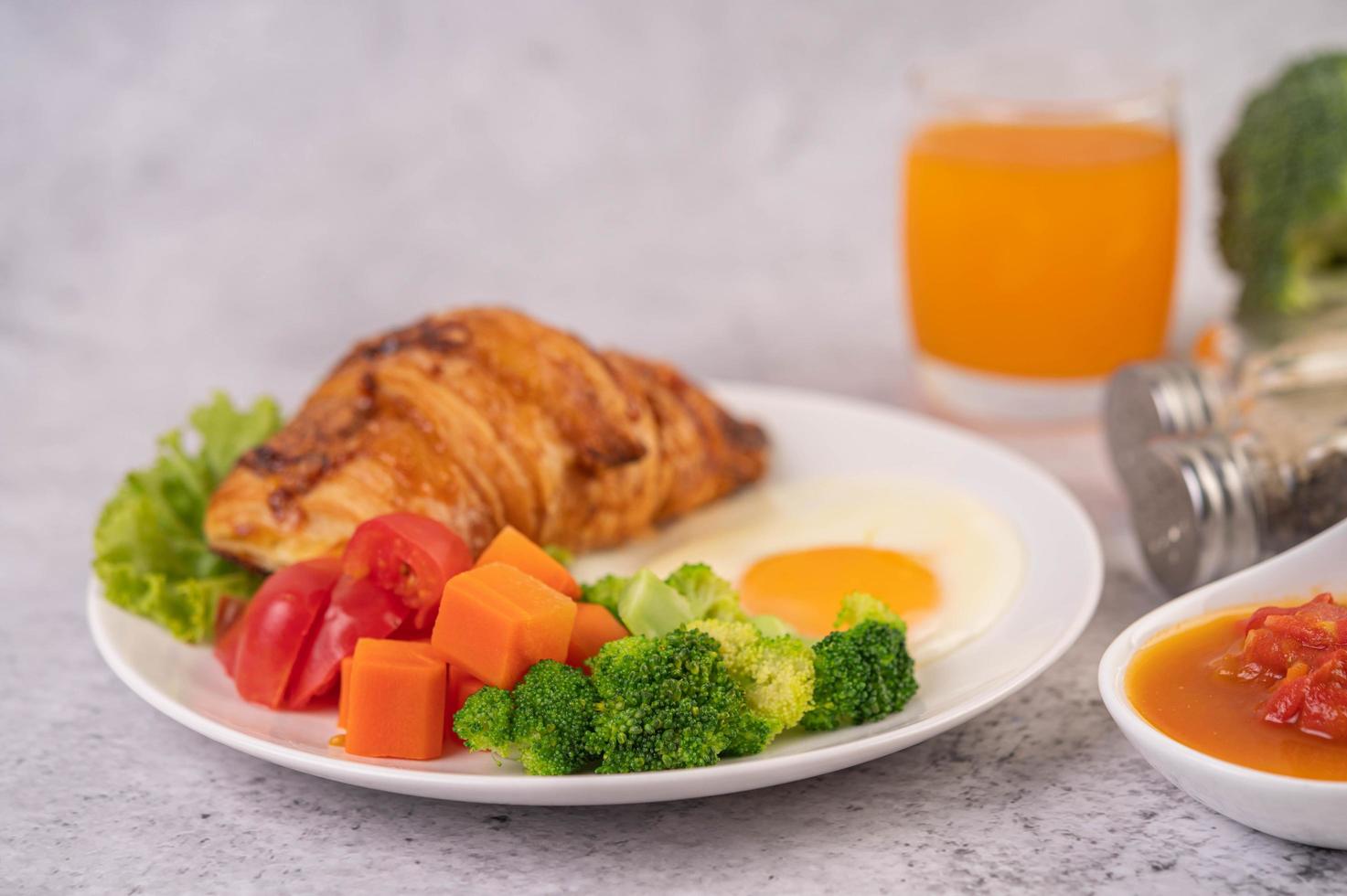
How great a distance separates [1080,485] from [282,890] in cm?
395

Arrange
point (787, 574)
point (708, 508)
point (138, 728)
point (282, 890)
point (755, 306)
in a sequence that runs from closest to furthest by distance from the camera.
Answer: point (282, 890) < point (138, 728) < point (787, 574) < point (708, 508) < point (755, 306)

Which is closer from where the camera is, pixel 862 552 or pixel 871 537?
pixel 862 552

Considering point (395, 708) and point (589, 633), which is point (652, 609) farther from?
point (395, 708)

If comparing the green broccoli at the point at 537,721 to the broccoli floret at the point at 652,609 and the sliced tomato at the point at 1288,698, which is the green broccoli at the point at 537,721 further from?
the sliced tomato at the point at 1288,698

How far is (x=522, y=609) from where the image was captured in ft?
12.2

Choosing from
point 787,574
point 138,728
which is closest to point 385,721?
point 138,728

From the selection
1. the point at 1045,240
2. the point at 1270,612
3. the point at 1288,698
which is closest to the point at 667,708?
the point at 1288,698

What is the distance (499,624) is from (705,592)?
787mm

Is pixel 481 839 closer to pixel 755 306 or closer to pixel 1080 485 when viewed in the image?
pixel 1080 485

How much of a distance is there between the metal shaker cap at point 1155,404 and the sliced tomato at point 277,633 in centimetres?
297

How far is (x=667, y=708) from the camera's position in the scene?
3.55 m

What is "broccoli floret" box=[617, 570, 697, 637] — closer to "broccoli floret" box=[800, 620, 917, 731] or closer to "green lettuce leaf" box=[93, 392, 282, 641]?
"broccoli floret" box=[800, 620, 917, 731]

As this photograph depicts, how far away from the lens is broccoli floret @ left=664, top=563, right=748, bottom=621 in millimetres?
4176

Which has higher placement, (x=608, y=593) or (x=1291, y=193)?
(x=1291, y=193)
